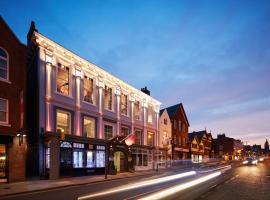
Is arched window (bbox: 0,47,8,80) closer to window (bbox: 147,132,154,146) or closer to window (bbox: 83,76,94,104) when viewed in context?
window (bbox: 83,76,94,104)

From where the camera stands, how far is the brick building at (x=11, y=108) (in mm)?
24406

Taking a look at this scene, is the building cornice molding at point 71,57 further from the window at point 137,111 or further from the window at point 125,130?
the window at point 125,130

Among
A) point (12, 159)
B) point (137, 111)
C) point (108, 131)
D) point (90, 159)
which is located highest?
point (137, 111)

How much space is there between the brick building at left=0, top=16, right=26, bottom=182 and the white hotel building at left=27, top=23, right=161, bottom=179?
8.46ft

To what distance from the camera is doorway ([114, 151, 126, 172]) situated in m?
38.7

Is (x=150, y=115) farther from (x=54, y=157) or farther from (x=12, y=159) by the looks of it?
(x=12, y=159)

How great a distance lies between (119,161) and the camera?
129 feet

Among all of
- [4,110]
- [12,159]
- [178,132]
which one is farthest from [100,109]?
[178,132]

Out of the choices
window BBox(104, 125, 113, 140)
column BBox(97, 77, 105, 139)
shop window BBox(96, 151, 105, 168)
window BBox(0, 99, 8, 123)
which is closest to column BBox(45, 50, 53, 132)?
window BBox(0, 99, 8, 123)

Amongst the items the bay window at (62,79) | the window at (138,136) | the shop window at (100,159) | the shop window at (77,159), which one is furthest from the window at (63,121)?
the window at (138,136)

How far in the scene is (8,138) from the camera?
24734 millimetres

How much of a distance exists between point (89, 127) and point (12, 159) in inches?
466

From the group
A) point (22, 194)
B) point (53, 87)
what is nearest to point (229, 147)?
point (53, 87)

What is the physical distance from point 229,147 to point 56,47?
118195mm
